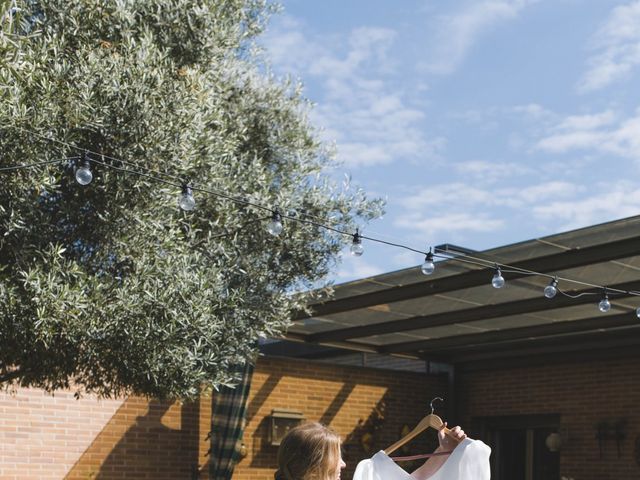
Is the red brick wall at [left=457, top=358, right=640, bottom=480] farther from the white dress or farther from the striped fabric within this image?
the white dress

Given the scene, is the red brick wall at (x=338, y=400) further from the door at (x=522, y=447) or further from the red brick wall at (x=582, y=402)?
the red brick wall at (x=582, y=402)

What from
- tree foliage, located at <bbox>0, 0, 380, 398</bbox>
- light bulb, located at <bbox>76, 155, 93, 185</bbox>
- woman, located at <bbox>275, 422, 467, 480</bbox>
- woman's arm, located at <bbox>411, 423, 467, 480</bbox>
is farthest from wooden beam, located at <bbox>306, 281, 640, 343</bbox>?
woman, located at <bbox>275, 422, 467, 480</bbox>

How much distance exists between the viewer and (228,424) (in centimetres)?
1084

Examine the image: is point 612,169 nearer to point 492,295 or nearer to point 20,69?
point 492,295

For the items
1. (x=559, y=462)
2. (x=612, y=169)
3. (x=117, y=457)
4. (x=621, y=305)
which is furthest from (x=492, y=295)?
(x=117, y=457)

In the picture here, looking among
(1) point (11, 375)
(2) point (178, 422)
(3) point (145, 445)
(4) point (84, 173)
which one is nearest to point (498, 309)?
(2) point (178, 422)

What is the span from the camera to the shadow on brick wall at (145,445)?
10.5 m

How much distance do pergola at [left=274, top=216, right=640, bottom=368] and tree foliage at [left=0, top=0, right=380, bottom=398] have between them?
1.75 metres

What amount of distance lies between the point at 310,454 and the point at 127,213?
15.4 ft

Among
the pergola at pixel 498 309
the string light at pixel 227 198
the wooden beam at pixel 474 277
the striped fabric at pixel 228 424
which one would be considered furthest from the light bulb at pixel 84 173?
the striped fabric at pixel 228 424

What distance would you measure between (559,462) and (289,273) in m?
6.02

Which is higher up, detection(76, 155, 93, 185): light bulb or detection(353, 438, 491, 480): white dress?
detection(76, 155, 93, 185): light bulb

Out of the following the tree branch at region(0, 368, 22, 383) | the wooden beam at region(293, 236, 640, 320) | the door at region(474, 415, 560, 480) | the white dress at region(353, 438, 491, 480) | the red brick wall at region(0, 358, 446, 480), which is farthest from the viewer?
the door at region(474, 415, 560, 480)

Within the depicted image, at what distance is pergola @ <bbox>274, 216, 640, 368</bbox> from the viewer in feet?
28.3
